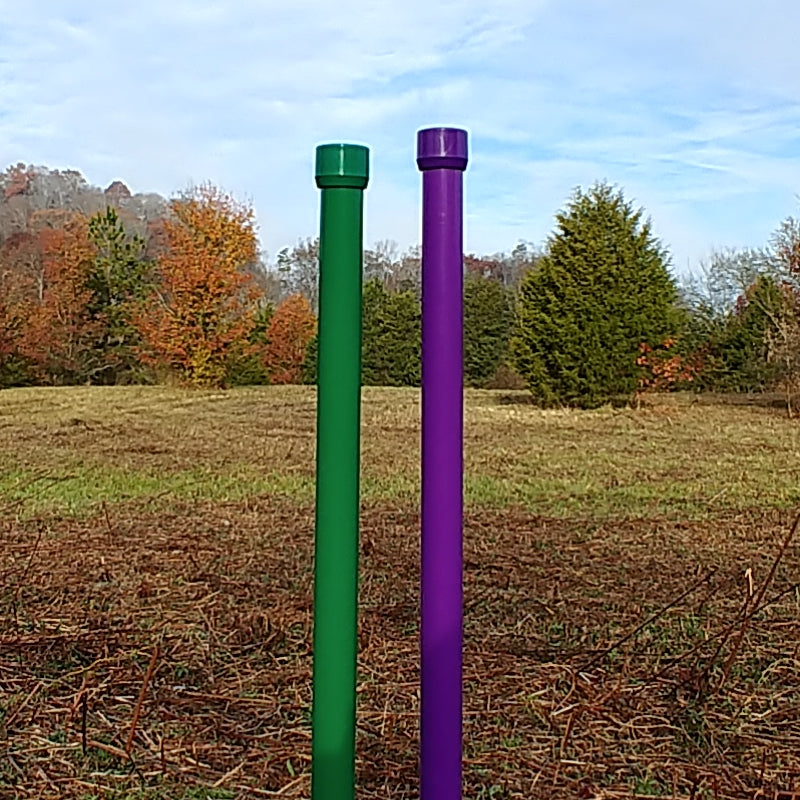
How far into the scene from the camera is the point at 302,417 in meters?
11.1

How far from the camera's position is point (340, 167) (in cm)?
147

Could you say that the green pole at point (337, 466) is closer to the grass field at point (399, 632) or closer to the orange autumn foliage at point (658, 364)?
the grass field at point (399, 632)

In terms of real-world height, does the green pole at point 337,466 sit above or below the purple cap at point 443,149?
below

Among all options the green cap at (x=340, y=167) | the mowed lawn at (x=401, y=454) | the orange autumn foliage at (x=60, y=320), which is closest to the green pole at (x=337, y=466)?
the green cap at (x=340, y=167)

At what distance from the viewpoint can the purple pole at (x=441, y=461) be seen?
1.48 meters

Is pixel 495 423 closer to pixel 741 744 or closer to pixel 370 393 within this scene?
pixel 370 393

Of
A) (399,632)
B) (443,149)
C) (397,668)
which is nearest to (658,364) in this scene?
(399,632)

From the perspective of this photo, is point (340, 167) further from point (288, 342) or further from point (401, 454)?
point (288, 342)

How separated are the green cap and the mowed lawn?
4122 mm

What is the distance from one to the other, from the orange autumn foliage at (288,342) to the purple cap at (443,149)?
15476mm

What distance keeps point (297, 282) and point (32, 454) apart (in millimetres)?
11793

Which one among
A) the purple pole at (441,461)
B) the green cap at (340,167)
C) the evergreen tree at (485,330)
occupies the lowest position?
the purple pole at (441,461)

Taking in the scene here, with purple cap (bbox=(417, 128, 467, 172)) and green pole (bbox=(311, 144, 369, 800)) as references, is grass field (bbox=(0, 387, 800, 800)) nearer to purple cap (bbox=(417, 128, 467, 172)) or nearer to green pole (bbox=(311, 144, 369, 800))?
green pole (bbox=(311, 144, 369, 800))

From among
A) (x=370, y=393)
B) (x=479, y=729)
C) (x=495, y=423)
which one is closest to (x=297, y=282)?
(x=370, y=393)
